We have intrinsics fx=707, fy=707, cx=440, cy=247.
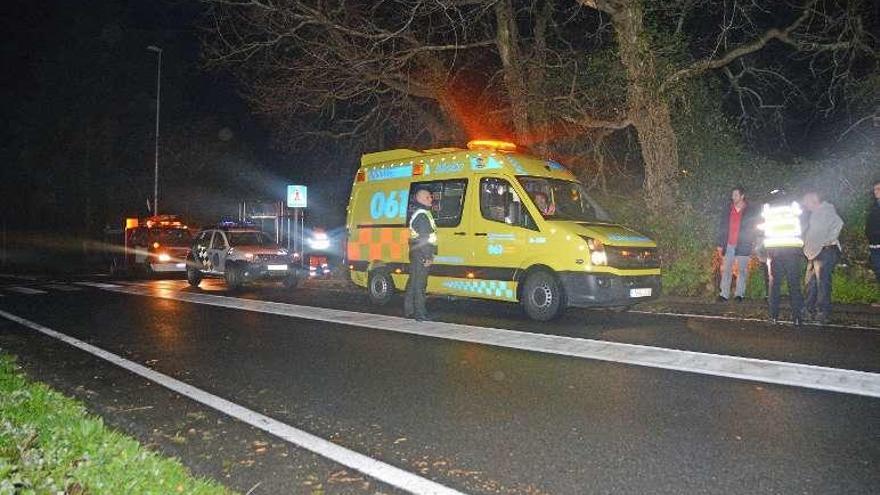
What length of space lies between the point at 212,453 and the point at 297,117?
1971 cm

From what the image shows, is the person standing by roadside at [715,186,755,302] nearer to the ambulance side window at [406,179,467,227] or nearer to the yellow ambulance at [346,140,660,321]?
the yellow ambulance at [346,140,660,321]

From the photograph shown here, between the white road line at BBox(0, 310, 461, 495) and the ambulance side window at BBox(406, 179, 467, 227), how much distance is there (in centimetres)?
531

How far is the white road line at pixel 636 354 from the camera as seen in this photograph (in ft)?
19.5

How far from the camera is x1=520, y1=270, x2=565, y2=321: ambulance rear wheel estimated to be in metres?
9.72

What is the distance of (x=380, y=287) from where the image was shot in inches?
491

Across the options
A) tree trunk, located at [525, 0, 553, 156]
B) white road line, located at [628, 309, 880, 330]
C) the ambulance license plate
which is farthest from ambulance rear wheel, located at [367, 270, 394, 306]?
tree trunk, located at [525, 0, 553, 156]

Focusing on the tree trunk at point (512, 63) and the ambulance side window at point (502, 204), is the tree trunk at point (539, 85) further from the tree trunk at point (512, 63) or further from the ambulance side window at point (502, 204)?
the ambulance side window at point (502, 204)

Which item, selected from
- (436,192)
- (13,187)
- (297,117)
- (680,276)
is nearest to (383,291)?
(436,192)

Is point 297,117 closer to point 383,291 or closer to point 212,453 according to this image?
point 383,291

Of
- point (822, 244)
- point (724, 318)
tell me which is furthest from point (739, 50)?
point (724, 318)

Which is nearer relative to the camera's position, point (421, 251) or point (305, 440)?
point (305, 440)

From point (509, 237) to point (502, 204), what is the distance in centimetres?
53

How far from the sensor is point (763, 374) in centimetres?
619

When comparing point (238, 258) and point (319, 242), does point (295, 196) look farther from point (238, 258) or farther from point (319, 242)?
point (238, 258)
